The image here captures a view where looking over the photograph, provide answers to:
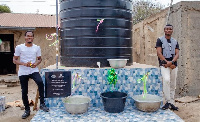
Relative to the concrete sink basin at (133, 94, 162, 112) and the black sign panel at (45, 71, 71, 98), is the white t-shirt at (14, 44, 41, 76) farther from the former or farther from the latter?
the concrete sink basin at (133, 94, 162, 112)

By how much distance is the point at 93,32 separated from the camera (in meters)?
4.05

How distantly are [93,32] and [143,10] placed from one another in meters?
20.3

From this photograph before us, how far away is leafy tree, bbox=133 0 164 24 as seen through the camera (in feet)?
75.6

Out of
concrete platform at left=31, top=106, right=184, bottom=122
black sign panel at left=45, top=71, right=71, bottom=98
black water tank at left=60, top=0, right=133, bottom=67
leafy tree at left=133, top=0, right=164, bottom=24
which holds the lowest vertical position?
concrete platform at left=31, top=106, right=184, bottom=122

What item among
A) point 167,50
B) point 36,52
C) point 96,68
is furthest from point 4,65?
point 167,50

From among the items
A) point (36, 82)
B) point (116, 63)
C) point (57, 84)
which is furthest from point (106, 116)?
point (36, 82)

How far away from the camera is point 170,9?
7.12m

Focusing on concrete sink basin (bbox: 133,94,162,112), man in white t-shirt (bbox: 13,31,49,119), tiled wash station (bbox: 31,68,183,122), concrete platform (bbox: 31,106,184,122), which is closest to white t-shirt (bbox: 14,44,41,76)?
man in white t-shirt (bbox: 13,31,49,119)

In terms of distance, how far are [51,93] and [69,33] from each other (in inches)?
49.0

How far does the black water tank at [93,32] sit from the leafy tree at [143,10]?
19336 mm

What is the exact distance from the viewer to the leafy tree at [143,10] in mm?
23031

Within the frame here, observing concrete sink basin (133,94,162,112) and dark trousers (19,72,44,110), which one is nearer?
concrete sink basin (133,94,162,112)

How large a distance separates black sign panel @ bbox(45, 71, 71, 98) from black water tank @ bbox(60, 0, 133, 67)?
0.45 m

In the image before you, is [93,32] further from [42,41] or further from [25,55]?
[42,41]
